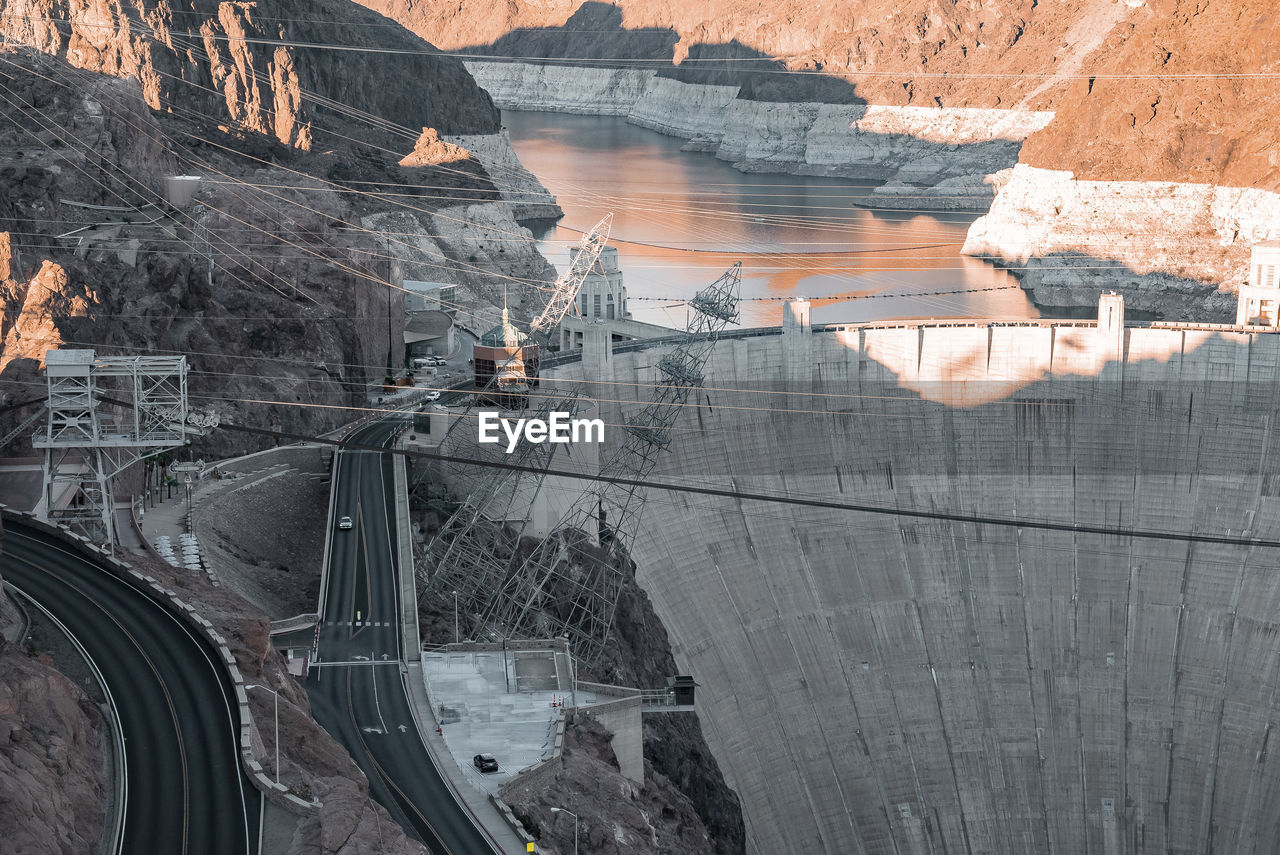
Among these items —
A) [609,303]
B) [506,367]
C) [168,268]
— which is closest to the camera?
[506,367]

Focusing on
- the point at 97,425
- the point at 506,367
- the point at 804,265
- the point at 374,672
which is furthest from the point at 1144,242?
the point at 97,425

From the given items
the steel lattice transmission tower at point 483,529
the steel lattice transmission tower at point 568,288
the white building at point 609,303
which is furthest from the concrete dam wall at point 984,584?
the white building at point 609,303

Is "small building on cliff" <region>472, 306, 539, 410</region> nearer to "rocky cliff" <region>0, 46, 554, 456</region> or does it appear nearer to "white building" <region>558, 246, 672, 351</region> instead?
"rocky cliff" <region>0, 46, 554, 456</region>

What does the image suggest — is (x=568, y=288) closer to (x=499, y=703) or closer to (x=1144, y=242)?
(x=499, y=703)

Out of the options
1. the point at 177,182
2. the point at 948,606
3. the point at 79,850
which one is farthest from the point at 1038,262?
the point at 79,850

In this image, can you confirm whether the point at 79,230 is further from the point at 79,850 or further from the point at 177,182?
the point at 79,850

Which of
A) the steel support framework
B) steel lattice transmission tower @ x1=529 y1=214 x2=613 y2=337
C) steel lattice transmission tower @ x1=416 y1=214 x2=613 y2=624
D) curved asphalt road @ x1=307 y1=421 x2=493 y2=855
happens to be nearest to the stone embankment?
steel lattice transmission tower @ x1=529 y1=214 x2=613 y2=337
